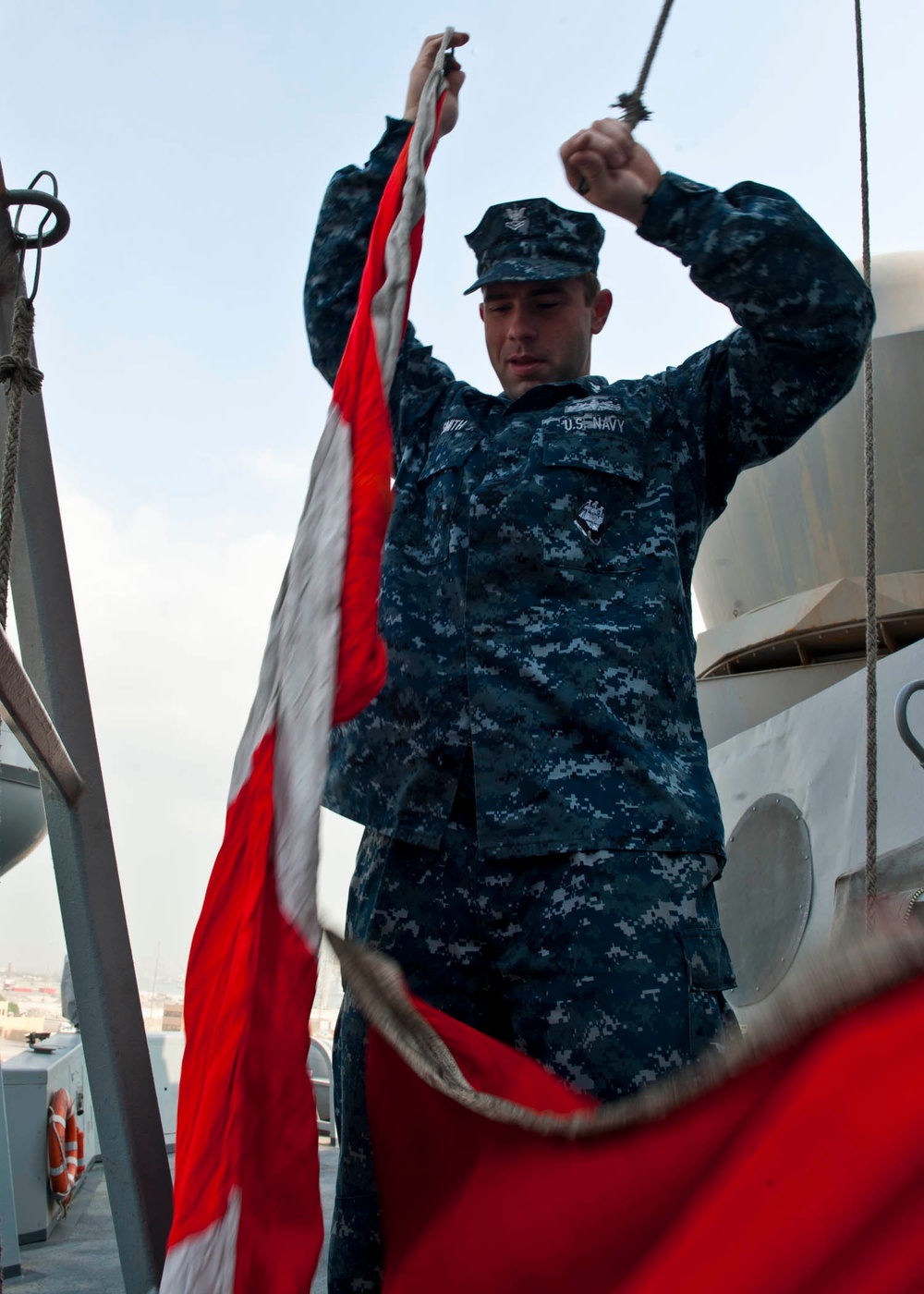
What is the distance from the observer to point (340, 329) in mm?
1604

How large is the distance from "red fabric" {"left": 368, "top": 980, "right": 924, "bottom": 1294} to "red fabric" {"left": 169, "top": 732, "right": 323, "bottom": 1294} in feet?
0.40

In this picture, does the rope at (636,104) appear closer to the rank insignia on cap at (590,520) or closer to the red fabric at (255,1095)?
the rank insignia on cap at (590,520)

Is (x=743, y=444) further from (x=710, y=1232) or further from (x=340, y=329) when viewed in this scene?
(x=710, y=1232)

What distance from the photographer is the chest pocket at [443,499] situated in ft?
4.79

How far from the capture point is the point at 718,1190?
614 millimetres

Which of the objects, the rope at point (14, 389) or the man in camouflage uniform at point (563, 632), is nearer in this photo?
the man in camouflage uniform at point (563, 632)

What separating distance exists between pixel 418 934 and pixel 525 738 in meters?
0.25

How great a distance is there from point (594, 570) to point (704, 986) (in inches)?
19.9

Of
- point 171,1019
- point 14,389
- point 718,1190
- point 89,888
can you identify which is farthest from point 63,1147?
point 171,1019

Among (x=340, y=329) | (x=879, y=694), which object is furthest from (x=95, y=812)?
(x=879, y=694)

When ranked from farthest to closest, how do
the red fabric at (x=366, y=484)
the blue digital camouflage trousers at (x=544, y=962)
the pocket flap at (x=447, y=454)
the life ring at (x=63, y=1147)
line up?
the life ring at (x=63, y=1147), the pocket flap at (x=447, y=454), the blue digital camouflage trousers at (x=544, y=962), the red fabric at (x=366, y=484)

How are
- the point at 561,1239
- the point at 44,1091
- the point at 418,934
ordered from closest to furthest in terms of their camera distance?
the point at 561,1239
the point at 418,934
the point at 44,1091

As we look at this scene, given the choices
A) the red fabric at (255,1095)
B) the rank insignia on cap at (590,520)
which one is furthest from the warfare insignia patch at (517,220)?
the red fabric at (255,1095)

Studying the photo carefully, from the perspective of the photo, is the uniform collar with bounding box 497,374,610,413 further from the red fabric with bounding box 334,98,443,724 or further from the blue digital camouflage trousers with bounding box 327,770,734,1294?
the blue digital camouflage trousers with bounding box 327,770,734,1294
